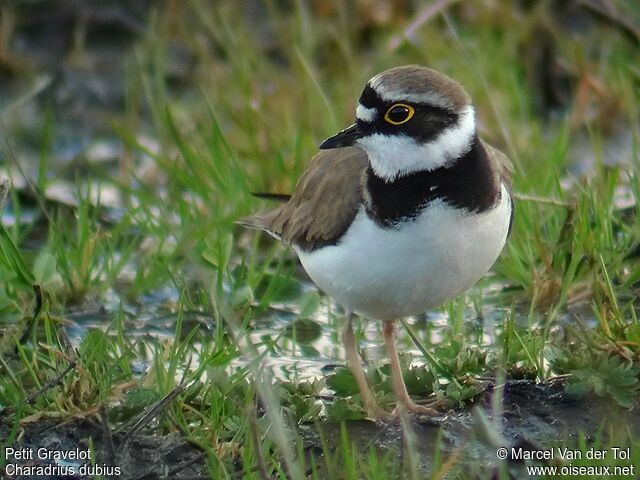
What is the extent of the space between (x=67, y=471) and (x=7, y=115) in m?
4.53

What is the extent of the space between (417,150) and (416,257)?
397mm

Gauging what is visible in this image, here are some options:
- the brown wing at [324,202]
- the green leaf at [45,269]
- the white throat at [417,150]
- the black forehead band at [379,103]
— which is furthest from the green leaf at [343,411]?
the green leaf at [45,269]

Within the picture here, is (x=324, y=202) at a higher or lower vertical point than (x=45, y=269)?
higher

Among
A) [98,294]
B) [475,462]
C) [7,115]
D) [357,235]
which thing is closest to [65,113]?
[7,115]

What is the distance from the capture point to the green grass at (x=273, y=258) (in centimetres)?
425

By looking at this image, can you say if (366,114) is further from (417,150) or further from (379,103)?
(417,150)

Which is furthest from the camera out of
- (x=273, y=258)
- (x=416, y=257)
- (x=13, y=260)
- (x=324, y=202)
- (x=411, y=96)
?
(x=273, y=258)

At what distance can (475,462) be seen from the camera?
4031 millimetres

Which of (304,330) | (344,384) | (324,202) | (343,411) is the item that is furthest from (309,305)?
(343,411)

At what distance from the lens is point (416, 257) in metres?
4.29

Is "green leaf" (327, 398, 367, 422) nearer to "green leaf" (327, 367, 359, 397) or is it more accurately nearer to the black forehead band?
"green leaf" (327, 367, 359, 397)

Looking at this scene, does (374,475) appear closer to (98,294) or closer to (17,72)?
(98,294)

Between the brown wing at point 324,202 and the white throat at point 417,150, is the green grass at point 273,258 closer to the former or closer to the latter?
the brown wing at point 324,202

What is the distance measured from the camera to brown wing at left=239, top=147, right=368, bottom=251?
464cm
